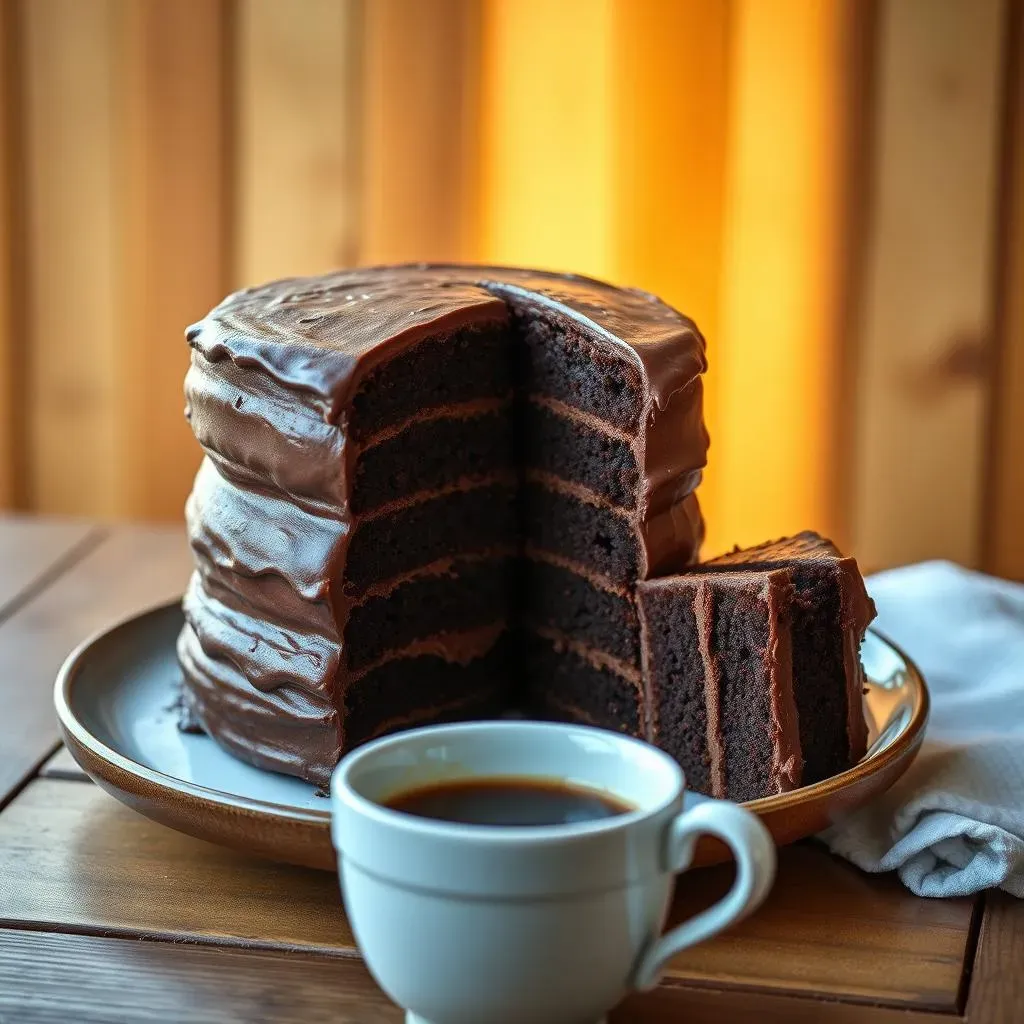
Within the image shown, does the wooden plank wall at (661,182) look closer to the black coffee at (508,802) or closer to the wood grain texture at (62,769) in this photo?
the wood grain texture at (62,769)

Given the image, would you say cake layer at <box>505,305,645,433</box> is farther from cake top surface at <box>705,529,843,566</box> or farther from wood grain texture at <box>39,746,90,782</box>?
wood grain texture at <box>39,746,90,782</box>

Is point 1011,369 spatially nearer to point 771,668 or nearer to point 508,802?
point 771,668

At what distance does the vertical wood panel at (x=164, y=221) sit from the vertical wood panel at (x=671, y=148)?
1116 millimetres

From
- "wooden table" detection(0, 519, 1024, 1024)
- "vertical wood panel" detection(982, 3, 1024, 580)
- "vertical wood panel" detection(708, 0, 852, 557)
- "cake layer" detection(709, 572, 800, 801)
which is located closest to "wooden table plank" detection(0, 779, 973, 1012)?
"wooden table" detection(0, 519, 1024, 1024)

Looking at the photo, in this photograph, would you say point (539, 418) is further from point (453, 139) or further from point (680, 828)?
point (453, 139)

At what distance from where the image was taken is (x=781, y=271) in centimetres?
374

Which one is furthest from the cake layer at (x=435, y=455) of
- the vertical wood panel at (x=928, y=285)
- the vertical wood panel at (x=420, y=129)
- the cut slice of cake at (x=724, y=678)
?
the vertical wood panel at (x=928, y=285)

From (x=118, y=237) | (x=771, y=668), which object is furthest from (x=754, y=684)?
(x=118, y=237)

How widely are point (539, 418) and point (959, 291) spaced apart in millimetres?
1969

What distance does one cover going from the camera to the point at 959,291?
374 centimetres

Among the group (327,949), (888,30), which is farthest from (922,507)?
(327,949)

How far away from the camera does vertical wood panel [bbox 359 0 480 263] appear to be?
3756mm

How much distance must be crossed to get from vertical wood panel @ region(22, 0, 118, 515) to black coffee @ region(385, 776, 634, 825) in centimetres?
327

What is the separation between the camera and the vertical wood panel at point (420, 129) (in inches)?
148
